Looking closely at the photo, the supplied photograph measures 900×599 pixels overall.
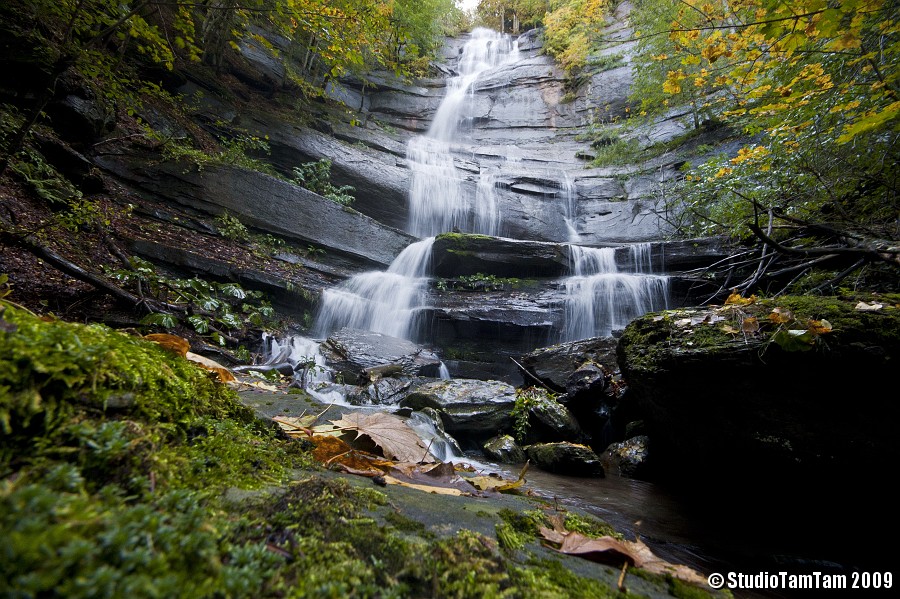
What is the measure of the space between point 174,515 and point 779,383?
4094 mm

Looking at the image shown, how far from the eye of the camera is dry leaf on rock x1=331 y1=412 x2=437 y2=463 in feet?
6.70

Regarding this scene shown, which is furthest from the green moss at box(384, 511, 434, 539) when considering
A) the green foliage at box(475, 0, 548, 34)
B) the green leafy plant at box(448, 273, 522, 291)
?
the green foliage at box(475, 0, 548, 34)

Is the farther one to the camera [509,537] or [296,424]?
[296,424]

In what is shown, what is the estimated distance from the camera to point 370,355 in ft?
28.0

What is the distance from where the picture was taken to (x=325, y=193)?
45.2ft

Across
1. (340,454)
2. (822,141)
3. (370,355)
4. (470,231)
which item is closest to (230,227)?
(370,355)

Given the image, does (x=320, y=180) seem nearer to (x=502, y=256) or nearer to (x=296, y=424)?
(x=502, y=256)

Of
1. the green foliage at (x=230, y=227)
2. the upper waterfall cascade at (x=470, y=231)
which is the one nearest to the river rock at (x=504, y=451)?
the upper waterfall cascade at (x=470, y=231)

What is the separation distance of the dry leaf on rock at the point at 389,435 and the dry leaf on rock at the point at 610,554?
3.03 feet

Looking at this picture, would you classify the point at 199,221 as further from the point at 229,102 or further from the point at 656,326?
the point at 656,326

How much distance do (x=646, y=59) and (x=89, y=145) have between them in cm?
1682

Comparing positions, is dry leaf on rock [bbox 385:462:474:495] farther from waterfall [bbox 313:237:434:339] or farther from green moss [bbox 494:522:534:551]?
waterfall [bbox 313:237:434:339]

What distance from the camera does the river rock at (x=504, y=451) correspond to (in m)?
5.27

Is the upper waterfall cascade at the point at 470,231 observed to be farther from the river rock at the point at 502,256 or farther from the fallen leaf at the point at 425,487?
the fallen leaf at the point at 425,487
